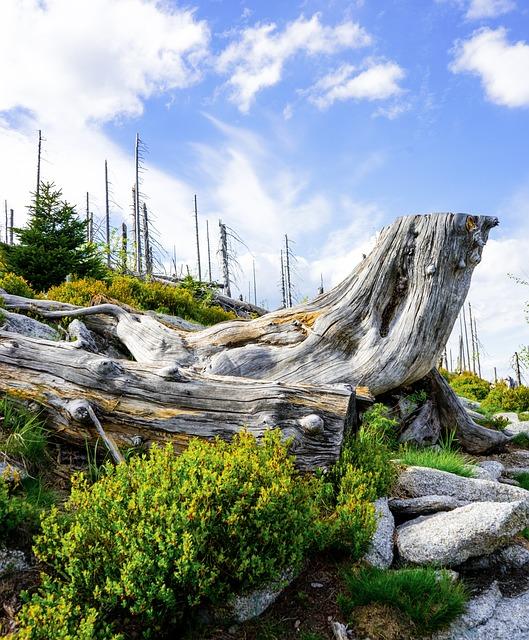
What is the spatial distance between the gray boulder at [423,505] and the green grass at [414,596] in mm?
1377

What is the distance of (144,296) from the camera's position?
16703 mm

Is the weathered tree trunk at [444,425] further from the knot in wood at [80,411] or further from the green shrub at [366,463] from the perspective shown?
the knot in wood at [80,411]

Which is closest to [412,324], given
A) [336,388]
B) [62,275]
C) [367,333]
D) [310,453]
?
[367,333]

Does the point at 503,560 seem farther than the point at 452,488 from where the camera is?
No

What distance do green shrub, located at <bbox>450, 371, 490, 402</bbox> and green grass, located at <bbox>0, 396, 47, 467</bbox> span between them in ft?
61.5

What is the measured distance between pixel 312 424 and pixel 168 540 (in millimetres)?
2616

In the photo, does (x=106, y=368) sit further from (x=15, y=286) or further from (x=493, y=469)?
(x=15, y=286)

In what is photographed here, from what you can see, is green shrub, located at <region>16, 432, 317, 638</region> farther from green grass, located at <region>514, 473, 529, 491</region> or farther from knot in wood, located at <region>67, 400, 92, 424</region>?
green grass, located at <region>514, 473, 529, 491</region>

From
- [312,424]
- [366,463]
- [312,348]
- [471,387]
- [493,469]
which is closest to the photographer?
[312,424]

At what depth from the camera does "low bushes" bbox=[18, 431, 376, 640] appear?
12.4 feet

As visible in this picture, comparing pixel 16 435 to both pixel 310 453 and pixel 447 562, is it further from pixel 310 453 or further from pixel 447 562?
pixel 447 562

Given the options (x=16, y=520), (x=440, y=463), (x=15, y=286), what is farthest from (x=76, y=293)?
(x=440, y=463)

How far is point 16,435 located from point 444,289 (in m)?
7.25

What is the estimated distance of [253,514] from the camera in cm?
421
